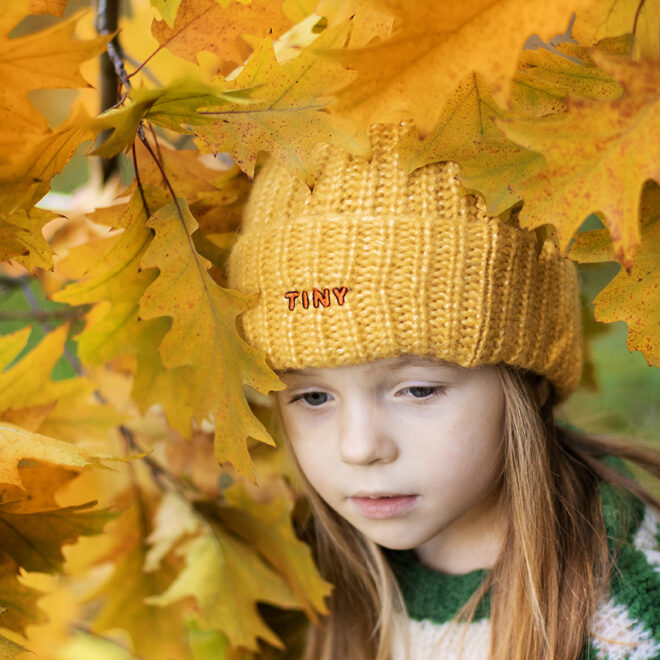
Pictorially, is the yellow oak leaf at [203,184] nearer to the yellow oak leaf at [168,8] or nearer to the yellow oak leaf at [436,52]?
the yellow oak leaf at [168,8]

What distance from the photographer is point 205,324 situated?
1027mm

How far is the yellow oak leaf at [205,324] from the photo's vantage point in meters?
1.01

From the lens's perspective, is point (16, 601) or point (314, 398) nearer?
point (16, 601)

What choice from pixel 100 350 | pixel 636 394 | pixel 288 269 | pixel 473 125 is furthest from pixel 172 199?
pixel 636 394

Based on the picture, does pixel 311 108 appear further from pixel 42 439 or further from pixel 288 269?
pixel 42 439

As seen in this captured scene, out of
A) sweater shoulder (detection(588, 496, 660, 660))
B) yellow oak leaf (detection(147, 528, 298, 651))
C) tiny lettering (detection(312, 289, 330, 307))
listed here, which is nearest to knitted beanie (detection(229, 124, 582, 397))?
tiny lettering (detection(312, 289, 330, 307))

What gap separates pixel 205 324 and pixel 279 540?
1.75ft

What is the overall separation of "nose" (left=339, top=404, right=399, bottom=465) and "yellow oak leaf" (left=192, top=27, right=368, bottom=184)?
0.36m

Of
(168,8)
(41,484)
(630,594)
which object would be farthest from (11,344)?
(630,594)

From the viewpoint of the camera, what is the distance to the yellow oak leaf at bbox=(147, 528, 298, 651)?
1.29 m

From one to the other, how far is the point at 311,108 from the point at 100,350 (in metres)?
0.55

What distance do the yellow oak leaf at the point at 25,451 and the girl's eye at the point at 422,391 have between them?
459mm

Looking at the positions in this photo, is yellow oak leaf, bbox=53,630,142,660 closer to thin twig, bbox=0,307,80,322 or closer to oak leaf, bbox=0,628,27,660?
thin twig, bbox=0,307,80,322

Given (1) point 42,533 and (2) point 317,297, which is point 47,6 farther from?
(1) point 42,533
